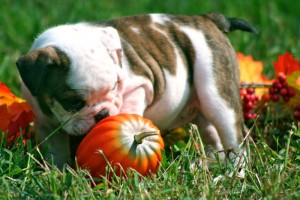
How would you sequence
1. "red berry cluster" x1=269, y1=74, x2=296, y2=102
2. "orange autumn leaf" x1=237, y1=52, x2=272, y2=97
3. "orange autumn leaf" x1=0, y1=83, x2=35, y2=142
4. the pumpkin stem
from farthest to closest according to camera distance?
"orange autumn leaf" x1=237, y1=52, x2=272, y2=97 < "red berry cluster" x1=269, y1=74, x2=296, y2=102 < "orange autumn leaf" x1=0, y1=83, x2=35, y2=142 < the pumpkin stem

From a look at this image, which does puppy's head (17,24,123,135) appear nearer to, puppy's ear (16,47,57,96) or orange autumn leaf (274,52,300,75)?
puppy's ear (16,47,57,96)

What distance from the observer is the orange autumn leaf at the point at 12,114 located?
4535 mm

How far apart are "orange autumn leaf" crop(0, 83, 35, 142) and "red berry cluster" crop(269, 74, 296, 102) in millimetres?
1686

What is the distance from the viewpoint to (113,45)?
4.36 meters

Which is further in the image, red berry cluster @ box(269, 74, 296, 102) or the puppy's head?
red berry cluster @ box(269, 74, 296, 102)

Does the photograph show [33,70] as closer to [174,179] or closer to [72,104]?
[72,104]

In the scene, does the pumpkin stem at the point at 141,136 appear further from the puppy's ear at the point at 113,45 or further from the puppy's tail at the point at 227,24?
the puppy's tail at the point at 227,24

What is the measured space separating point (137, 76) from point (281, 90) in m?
1.25

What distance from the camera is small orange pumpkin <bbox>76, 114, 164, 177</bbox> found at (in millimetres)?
4035

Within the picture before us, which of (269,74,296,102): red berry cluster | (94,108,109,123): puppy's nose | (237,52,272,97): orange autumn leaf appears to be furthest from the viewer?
Answer: (237,52,272,97): orange autumn leaf

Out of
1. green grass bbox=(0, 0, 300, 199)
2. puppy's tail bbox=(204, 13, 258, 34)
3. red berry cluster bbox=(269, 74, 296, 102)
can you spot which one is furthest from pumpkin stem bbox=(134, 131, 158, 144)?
red berry cluster bbox=(269, 74, 296, 102)

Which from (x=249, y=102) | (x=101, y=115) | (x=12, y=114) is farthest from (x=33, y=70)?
(x=249, y=102)

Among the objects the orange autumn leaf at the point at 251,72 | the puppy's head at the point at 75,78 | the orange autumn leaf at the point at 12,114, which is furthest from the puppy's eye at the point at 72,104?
the orange autumn leaf at the point at 251,72

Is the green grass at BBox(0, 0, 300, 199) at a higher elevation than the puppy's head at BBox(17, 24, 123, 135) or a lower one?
lower
